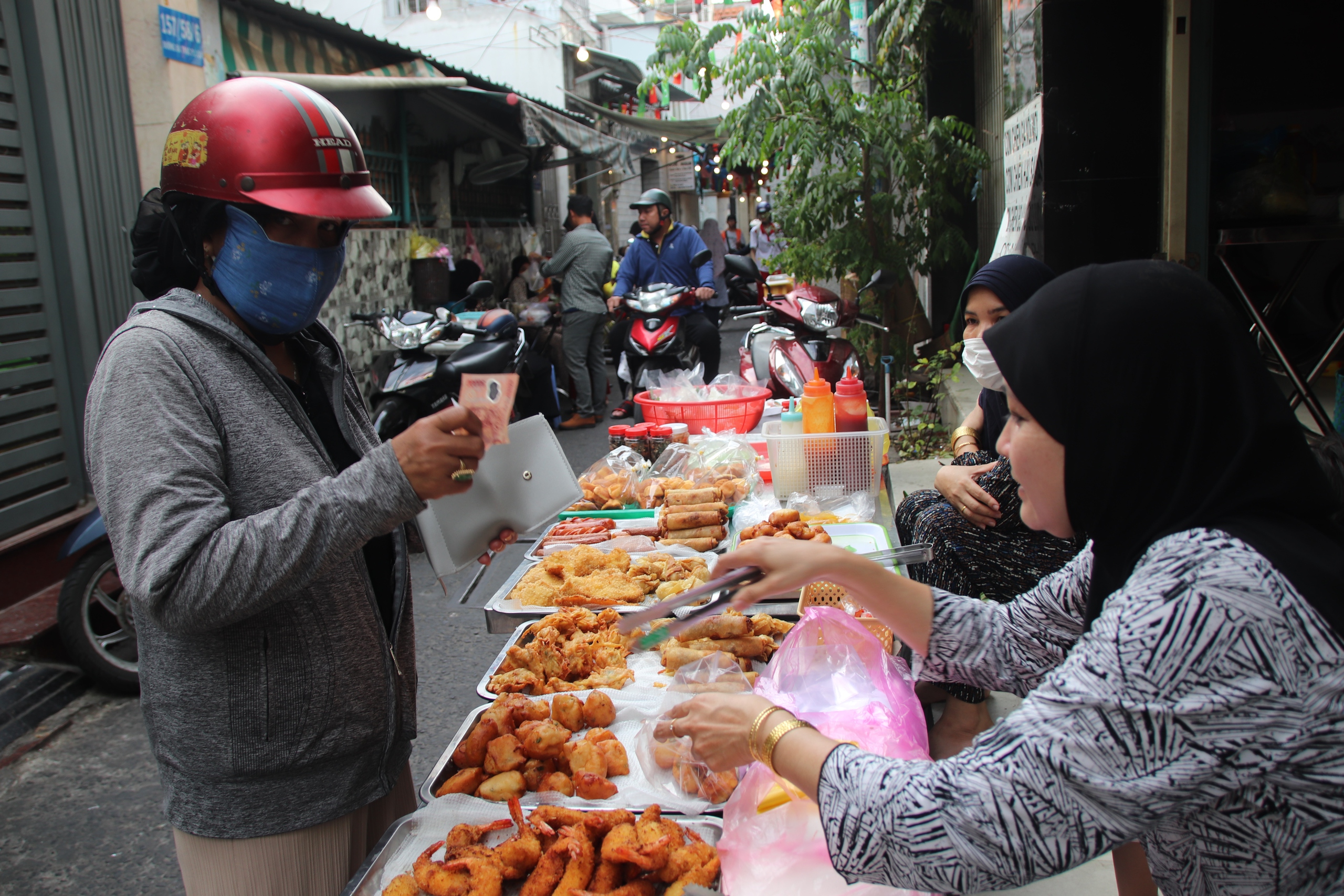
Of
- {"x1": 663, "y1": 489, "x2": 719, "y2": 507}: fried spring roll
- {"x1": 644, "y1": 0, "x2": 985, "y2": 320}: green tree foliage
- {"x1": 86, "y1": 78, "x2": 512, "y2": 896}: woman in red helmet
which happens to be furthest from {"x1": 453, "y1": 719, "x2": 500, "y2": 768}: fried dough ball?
{"x1": 644, "y1": 0, "x2": 985, "y2": 320}: green tree foliage

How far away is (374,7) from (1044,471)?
61.9 ft

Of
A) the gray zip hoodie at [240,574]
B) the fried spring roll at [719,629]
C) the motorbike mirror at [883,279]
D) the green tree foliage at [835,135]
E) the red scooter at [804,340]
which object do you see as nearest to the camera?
the gray zip hoodie at [240,574]

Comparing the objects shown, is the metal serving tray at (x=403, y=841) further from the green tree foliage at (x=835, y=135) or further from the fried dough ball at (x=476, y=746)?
the green tree foliage at (x=835, y=135)

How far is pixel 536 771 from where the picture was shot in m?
1.98

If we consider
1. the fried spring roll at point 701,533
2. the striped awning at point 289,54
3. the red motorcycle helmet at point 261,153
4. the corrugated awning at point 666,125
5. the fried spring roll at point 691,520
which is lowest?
the fried spring roll at point 701,533

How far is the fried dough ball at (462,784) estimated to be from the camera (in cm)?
191

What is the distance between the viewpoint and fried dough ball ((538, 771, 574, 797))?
1.93 metres

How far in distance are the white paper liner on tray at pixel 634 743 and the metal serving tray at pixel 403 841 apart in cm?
6

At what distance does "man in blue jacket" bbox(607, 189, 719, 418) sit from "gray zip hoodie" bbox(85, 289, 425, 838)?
7262mm

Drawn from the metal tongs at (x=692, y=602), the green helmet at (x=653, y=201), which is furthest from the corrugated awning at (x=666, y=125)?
the metal tongs at (x=692, y=602)

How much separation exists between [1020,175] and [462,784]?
4.13 m

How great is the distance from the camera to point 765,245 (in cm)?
2016

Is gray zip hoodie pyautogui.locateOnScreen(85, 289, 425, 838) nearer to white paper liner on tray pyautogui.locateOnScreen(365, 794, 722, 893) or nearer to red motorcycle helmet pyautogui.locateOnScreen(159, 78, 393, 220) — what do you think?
white paper liner on tray pyautogui.locateOnScreen(365, 794, 722, 893)

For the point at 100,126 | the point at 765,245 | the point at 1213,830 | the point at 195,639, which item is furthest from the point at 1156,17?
the point at 765,245
